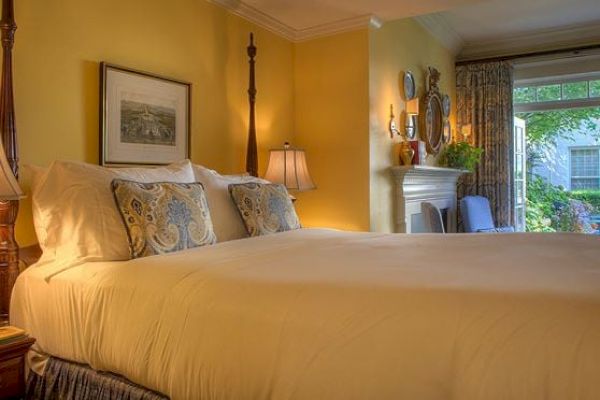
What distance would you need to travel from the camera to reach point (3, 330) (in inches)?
67.9

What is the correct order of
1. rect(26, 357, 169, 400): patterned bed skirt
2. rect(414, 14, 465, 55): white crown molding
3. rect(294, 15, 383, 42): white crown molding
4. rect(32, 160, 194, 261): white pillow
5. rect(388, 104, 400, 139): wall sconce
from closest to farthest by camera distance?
rect(26, 357, 169, 400): patterned bed skirt
rect(32, 160, 194, 261): white pillow
rect(294, 15, 383, 42): white crown molding
rect(388, 104, 400, 139): wall sconce
rect(414, 14, 465, 55): white crown molding

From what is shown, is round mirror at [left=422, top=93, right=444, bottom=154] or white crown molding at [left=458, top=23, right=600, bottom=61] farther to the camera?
white crown molding at [left=458, top=23, right=600, bottom=61]

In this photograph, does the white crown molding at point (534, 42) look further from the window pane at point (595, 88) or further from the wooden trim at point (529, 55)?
the window pane at point (595, 88)

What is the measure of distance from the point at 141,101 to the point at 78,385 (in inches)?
63.8

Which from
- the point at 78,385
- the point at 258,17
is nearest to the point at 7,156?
the point at 78,385

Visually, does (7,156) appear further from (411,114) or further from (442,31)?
(442,31)

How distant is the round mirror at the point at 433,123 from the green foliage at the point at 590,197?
1.95 meters

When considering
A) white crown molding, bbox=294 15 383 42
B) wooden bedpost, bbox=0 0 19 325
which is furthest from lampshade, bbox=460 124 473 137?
wooden bedpost, bbox=0 0 19 325

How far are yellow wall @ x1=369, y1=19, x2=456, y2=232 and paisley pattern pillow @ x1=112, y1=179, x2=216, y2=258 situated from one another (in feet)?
6.72

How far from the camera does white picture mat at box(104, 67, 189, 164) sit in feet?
8.47

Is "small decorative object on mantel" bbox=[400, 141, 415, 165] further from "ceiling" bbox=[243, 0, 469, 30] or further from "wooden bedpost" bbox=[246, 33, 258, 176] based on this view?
"wooden bedpost" bbox=[246, 33, 258, 176]

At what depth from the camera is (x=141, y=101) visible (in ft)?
9.02

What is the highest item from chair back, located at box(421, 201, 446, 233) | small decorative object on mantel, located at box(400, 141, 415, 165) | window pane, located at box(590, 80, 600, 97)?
window pane, located at box(590, 80, 600, 97)

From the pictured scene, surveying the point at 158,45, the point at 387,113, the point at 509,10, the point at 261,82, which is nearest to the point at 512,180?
the point at 509,10
